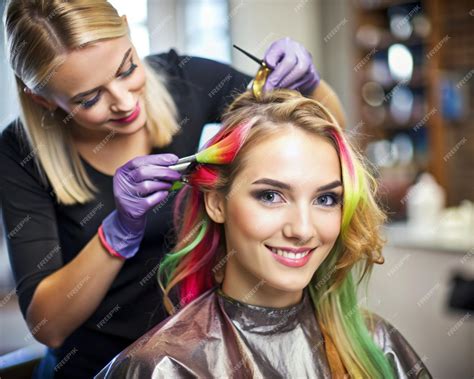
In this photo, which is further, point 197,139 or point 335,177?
point 197,139

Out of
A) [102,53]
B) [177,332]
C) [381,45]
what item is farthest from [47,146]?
[381,45]

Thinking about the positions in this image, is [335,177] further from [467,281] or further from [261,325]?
[467,281]

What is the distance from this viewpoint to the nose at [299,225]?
1.28m

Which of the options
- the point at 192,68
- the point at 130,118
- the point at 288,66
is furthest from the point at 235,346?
the point at 192,68

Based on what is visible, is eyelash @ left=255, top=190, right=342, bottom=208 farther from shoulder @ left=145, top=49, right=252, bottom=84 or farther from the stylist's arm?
shoulder @ left=145, top=49, right=252, bottom=84

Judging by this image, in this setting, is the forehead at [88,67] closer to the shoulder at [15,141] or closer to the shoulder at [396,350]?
the shoulder at [15,141]

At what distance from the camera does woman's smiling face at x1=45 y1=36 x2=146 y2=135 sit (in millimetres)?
1327

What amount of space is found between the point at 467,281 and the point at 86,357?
6.94 feet

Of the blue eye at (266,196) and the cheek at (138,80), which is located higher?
the cheek at (138,80)

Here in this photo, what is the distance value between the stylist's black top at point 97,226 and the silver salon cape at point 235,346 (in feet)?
0.61

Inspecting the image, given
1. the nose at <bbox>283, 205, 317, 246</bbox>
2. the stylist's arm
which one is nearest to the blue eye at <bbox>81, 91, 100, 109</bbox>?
the stylist's arm

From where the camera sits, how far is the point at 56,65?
4.36 ft

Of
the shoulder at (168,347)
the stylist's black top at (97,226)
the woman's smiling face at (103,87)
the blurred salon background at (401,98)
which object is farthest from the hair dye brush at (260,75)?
the blurred salon background at (401,98)

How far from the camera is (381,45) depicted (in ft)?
17.0
